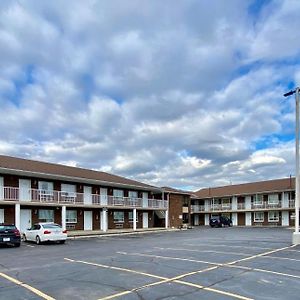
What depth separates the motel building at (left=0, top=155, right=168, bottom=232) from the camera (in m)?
29.5

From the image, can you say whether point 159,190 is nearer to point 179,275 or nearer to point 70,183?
point 70,183

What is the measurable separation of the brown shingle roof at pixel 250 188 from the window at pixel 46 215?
3233cm

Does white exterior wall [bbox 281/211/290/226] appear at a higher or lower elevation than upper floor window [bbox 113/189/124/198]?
lower

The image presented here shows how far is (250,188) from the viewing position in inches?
2356

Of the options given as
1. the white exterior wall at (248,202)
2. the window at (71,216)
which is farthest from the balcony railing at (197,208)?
the window at (71,216)

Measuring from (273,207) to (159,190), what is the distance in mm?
19648

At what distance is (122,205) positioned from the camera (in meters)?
38.9

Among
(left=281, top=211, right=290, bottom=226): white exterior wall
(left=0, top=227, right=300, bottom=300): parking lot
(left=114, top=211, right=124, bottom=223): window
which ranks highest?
(left=0, top=227, right=300, bottom=300): parking lot

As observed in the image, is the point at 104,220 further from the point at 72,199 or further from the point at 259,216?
the point at 259,216

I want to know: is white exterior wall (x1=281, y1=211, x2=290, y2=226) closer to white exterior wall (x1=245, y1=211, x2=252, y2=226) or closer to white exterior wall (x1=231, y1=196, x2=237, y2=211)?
white exterior wall (x1=245, y1=211, x2=252, y2=226)

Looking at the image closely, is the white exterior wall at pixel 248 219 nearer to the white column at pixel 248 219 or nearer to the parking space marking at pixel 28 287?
the white column at pixel 248 219

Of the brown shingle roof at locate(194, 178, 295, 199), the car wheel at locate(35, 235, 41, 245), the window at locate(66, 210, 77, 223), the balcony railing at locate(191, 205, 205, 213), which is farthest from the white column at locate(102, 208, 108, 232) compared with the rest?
the balcony railing at locate(191, 205, 205, 213)

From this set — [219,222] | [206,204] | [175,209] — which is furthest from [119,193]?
[206,204]

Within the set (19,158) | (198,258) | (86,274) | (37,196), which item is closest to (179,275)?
(86,274)
